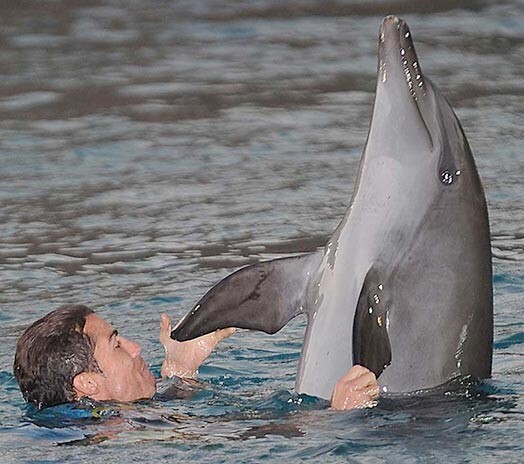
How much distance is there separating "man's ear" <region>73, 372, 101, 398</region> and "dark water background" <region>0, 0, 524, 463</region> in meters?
0.23

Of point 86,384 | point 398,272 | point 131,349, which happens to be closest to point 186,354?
point 131,349

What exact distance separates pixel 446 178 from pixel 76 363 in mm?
1794

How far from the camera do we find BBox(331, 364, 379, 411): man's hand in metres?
5.55

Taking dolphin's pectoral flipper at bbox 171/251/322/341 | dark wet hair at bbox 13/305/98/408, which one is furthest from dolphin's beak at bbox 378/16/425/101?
dark wet hair at bbox 13/305/98/408

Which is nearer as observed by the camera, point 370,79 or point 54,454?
point 54,454

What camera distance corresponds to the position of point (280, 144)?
11727mm

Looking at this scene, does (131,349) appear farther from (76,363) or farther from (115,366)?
(76,363)

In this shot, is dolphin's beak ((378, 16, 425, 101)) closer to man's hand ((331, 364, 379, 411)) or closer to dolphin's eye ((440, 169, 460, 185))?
dolphin's eye ((440, 169, 460, 185))

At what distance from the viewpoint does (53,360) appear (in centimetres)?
635

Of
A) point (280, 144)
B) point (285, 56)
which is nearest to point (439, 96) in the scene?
point (280, 144)

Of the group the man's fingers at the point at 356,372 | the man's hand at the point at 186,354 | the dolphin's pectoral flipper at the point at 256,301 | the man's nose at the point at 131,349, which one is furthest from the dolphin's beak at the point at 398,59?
the man's nose at the point at 131,349

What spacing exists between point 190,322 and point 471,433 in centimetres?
131

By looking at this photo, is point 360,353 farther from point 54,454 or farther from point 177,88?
point 177,88

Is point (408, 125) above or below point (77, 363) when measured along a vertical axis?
above
